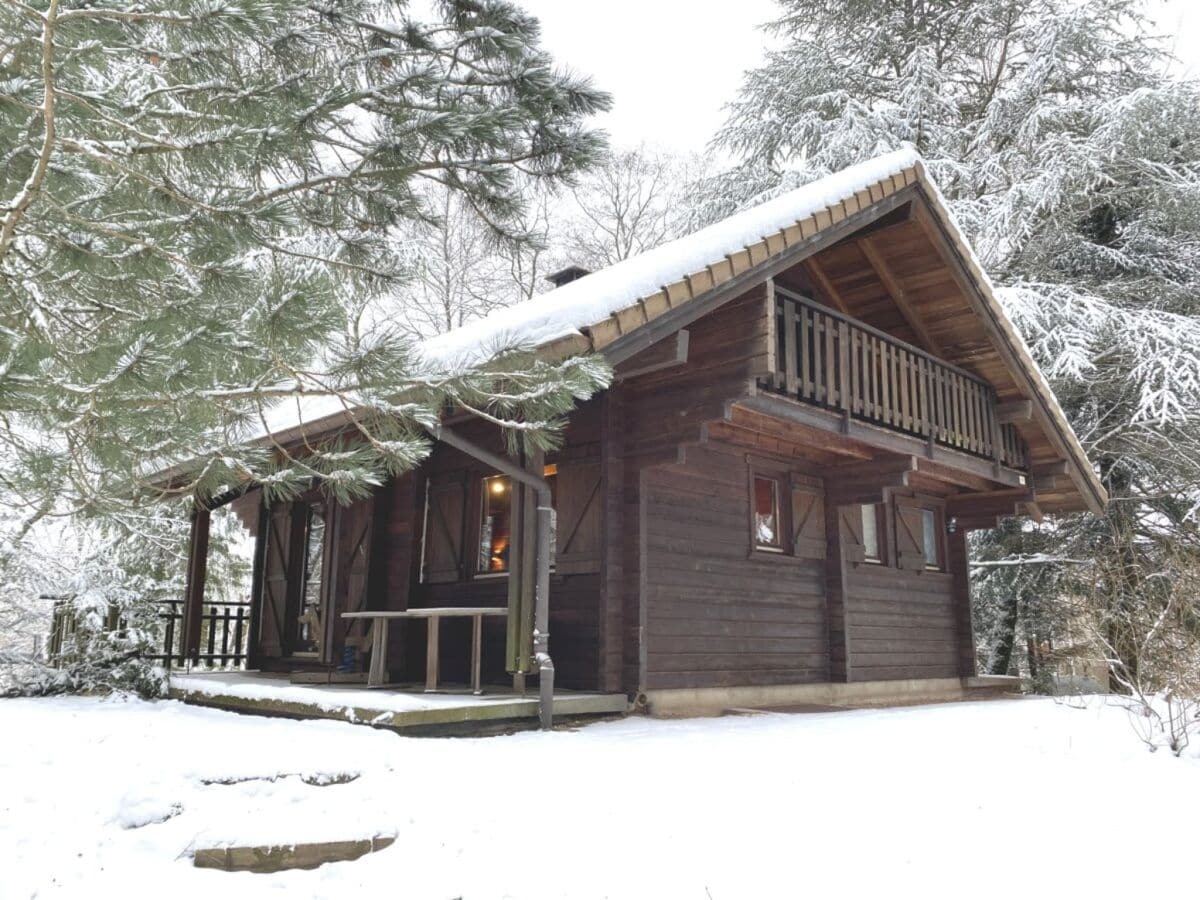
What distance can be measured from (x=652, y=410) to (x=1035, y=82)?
1199cm

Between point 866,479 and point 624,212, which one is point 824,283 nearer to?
point 866,479

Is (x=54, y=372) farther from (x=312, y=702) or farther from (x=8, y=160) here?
(x=312, y=702)

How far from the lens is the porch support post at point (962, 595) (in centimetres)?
1262

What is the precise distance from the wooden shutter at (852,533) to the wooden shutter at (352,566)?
5.16m

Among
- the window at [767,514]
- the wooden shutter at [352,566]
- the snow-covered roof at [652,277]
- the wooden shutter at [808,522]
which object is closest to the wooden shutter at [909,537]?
the wooden shutter at [808,522]

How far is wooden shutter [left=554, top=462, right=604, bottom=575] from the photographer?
26.7 feet

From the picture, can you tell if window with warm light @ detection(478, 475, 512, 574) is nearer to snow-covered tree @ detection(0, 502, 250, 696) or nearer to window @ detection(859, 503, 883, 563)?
snow-covered tree @ detection(0, 502, 250, 696)

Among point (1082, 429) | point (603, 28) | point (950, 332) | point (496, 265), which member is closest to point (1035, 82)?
point (1082, 429)

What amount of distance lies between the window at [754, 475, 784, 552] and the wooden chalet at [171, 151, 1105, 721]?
1.2 inches

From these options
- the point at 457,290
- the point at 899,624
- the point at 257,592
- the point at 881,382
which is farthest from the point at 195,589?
the point at 457,290

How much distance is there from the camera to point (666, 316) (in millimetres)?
6770

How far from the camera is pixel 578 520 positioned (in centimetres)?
830

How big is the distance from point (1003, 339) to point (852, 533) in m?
2.69

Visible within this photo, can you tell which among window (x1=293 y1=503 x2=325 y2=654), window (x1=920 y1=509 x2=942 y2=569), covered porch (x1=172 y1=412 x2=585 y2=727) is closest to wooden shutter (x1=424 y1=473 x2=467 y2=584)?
covered porch (x1=172 y1=412 x2=585 y2=727)
